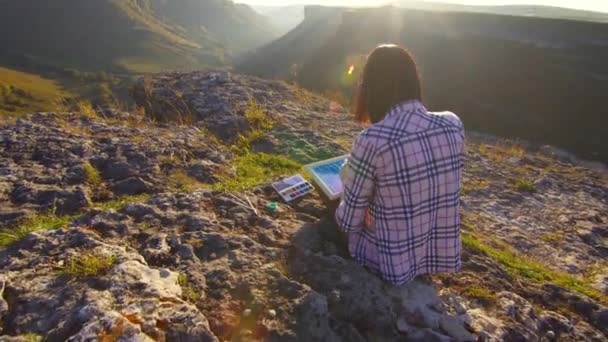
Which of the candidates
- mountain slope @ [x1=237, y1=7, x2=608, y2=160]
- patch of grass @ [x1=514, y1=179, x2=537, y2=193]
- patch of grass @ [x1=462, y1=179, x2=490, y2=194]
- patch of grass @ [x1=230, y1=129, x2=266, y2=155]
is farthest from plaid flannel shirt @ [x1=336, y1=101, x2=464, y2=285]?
mountain slope @ [x1=237, y1=7, x2=608, y2=160]

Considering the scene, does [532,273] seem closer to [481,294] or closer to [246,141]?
[481,294]

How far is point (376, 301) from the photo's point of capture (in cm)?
295

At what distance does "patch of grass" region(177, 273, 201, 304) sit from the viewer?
2727mm

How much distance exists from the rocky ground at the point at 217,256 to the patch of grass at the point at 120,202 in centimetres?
4

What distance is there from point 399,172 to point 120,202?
2.83m

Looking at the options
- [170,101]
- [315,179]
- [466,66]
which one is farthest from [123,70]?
[315,179]

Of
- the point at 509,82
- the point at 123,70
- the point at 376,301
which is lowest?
the point at 123,70

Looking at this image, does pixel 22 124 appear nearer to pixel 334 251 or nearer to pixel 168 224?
pixel 168 224

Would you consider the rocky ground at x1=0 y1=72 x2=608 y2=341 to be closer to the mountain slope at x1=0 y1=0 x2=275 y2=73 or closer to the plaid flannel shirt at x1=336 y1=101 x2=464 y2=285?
the plaid flannel shirt at x1=336 y1=101 x2=464 y2=285

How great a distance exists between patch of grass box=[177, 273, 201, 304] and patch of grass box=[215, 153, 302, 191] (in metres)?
1.75

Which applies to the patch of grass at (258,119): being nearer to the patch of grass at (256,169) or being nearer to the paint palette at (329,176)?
the patch of grass at (256,169)

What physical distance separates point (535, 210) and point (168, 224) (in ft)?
20.2

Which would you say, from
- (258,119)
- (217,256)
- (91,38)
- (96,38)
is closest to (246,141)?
(258,119)

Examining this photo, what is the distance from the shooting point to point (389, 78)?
2.90 meters
